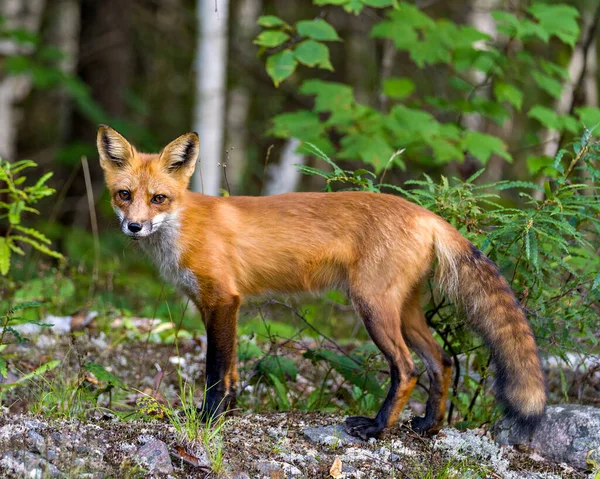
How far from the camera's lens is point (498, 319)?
390cm

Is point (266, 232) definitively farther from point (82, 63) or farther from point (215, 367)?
point (82, 63)

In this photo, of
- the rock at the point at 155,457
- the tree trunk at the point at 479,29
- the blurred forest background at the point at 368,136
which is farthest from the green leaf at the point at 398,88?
the rock at the point at 155,457

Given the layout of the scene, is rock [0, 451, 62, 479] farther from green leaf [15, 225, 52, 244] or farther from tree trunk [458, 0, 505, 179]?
tree trunk [458, 0, 505, 179]

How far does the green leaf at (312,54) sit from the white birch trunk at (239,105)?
25.7 ft

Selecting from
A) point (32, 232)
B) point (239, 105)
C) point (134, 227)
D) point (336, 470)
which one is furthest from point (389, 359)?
point (239, 105)

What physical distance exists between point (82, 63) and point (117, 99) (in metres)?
1.00

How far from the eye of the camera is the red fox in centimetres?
397

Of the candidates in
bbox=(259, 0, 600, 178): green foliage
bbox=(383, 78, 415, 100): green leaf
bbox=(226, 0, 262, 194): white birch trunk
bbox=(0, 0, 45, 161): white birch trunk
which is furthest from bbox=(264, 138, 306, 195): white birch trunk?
bbox=(259, 0, 600, 178): green foliage

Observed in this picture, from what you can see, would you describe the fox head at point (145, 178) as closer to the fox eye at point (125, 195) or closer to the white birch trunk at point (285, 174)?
the fox eye at point (125, 195)

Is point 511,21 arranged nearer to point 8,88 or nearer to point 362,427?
point 362,427

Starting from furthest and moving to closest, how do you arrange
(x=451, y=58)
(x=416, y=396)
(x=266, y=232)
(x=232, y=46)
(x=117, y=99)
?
(x=232, y=46)
(x=117, y=99)
(x=451, y=58)
(x=416, y=396)
(x=266, y=232)

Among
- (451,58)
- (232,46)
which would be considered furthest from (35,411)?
(232,46)

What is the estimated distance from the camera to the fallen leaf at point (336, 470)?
11.1ft

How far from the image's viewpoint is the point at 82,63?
12742mm
